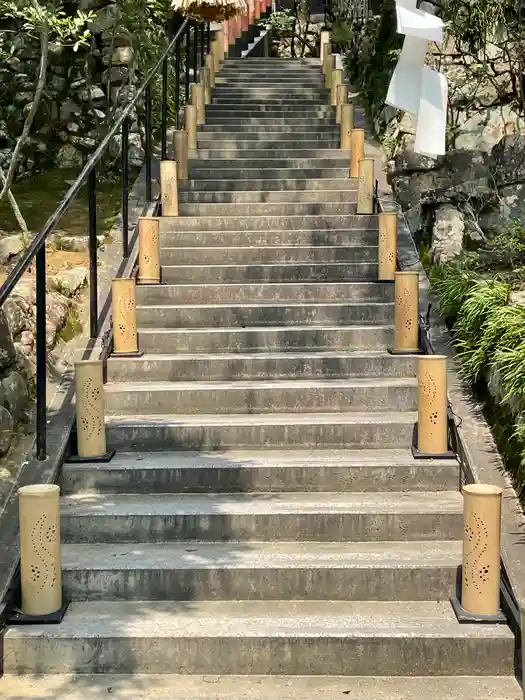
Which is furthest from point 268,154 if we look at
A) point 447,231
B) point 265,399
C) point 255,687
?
point 255,687

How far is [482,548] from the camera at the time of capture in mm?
3326

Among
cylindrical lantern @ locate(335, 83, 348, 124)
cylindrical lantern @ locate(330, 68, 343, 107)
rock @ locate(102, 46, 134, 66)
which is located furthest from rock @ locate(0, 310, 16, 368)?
cylindrical lantern @ locate(330, 68, 343, 107)

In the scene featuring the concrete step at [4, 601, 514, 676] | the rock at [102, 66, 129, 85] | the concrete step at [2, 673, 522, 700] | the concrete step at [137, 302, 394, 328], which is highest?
the rock at [102, 66, 129, 85]

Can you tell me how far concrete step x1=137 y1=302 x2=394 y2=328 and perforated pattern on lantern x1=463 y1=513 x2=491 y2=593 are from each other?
2557 millimetres

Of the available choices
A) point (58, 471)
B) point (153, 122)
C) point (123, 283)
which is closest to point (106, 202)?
point (153, 122)

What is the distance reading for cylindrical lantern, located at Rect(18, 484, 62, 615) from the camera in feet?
10.8

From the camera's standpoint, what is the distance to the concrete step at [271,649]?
130 inches

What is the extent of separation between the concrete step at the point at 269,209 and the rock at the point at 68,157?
275 centimetres

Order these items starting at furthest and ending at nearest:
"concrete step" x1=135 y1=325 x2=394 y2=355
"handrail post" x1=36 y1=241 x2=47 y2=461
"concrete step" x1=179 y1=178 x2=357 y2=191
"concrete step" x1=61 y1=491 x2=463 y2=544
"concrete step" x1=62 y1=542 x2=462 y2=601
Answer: "concrete step" x1=179 y1=178 x2=357 y2=191 → "concrete step" x1=135 y1=325 x2=394 y2=355 → "handrail post" x1=36 y1=241 x2=47 y2=461 → "concrete step" x1=61 y1=491 x2=463 y2=544 → "concrete step" x1=62 y1=542 x2=462 y2=601

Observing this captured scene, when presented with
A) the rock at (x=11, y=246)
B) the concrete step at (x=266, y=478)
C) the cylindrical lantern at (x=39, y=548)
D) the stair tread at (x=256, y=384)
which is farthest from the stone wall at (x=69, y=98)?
the cylindrical lantern at (x=39, y=548)

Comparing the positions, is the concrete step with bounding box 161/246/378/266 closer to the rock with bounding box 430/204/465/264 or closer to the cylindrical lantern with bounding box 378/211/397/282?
the cylindrical lantern with bounding box 378/211/397/282

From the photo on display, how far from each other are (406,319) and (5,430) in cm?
246

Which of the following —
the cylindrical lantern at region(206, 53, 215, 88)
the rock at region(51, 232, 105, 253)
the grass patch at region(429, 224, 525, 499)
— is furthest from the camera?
the cylindrical lantern at region(206, 53, 215, 88)

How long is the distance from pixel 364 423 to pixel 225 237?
278 centimetres
